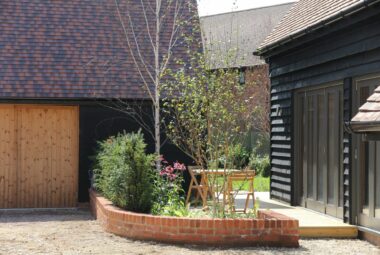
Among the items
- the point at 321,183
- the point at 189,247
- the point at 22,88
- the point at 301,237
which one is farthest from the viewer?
the point at 22,88

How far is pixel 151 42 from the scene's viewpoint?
14.6 metres

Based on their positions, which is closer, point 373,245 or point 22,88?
point 373,245

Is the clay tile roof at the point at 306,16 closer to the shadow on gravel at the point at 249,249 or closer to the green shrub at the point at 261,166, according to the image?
the shadow on gravel at the point at 249,249

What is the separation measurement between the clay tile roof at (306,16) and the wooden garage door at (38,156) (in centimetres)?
477

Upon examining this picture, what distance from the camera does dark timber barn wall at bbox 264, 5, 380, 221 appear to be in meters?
10.1

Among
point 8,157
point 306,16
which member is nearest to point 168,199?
point 306,16

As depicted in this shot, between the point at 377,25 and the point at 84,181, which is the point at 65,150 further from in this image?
the point at 377,25

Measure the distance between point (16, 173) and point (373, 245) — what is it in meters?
8.31

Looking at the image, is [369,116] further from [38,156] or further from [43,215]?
[38,156]

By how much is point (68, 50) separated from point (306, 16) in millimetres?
5780

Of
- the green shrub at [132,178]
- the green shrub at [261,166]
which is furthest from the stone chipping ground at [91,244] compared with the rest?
the green shrub at [261,166]

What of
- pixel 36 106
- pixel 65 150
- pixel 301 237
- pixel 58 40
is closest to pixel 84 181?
pixel 65 150

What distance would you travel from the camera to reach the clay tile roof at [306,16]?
1082 cm

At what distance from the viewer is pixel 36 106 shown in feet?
49.6
